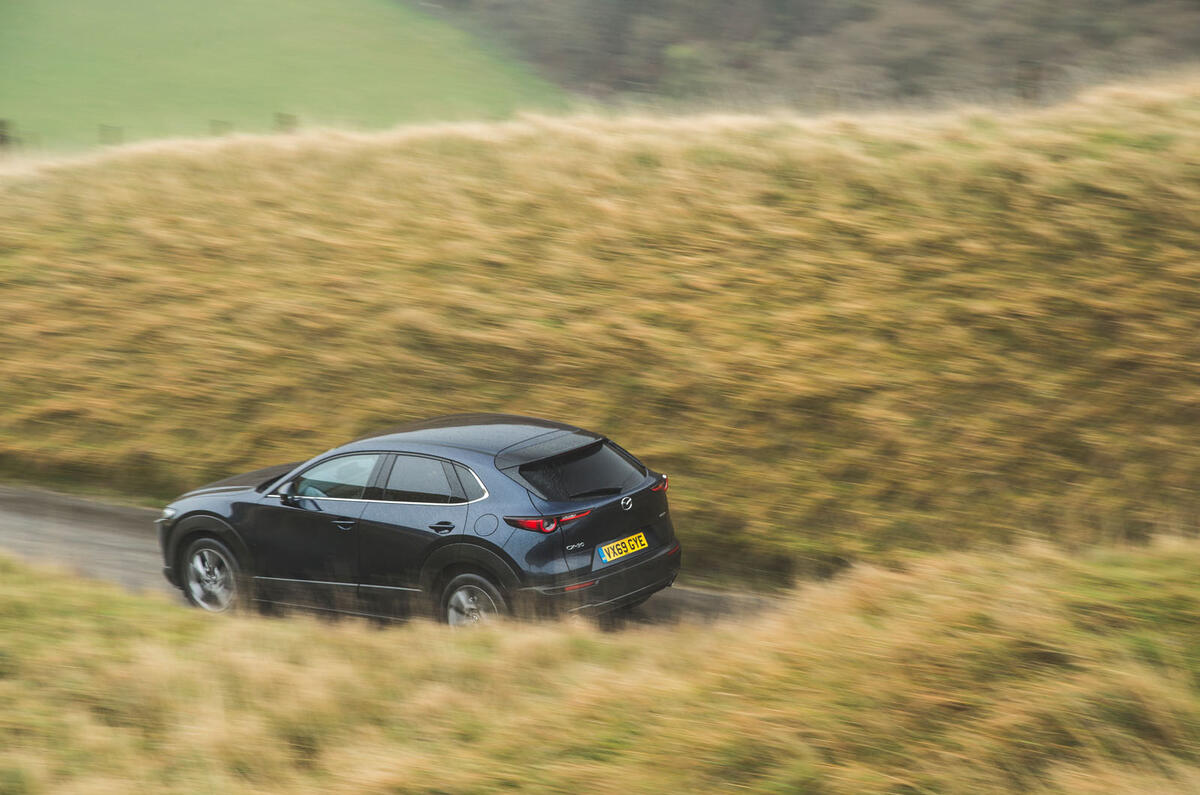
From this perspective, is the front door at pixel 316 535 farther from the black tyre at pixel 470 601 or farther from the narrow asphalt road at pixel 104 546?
the narrow asphalt road at pixel 104 546

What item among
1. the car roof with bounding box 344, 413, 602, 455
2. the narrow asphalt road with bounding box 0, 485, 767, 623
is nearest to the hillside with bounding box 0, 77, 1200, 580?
the narrow asphalt road with bounding box 0, 485, 767, 623

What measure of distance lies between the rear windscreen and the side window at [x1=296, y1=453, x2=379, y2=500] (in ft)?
4.59

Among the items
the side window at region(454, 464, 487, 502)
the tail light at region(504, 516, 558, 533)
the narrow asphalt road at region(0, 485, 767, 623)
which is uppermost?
the side window at region(454, 464, 487, 502)

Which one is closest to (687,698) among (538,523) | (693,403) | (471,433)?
(538,523)

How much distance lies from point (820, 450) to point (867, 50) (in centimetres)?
3171

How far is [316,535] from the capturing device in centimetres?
824

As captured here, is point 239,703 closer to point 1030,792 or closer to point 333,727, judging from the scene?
point 333,727

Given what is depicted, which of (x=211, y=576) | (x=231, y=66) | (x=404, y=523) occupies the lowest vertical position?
(x=211, y=576)

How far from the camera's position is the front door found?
26.7ft

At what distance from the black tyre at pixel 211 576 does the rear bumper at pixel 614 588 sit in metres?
2.87

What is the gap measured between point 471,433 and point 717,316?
5013mm

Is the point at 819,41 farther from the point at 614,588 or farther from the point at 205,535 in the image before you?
the point at 614,588

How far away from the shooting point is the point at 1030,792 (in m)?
4.12

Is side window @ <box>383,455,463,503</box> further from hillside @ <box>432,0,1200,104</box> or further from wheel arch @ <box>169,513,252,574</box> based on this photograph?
hillside @ <box>432,0,1200,104</box>
